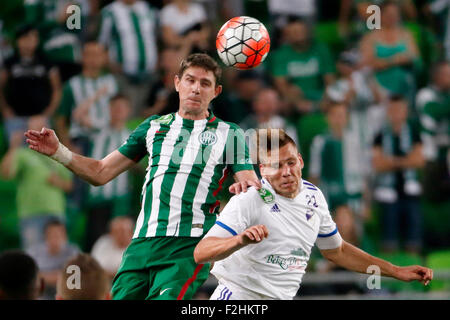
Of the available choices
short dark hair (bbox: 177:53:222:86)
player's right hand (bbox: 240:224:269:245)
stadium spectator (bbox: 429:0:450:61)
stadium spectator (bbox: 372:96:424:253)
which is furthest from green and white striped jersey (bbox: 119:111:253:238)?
stadium spectator (bbox: 429:0:450:61)

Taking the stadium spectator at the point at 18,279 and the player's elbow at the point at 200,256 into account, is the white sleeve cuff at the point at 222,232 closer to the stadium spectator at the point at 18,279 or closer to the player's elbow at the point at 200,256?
the player's elbow at the point at 200,256

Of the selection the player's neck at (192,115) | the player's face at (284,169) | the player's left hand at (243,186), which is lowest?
the player's left hand at (243,186)

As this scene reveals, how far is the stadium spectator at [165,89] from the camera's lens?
1078cm

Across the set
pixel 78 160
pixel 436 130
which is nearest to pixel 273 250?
pixel 78 160

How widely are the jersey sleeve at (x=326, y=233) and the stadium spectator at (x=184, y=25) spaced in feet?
19.6

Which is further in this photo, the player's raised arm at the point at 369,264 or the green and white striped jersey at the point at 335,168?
the green and white striped jersey at the point at 335,168

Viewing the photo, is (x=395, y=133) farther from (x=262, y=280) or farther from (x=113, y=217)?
(x=262, y=280)

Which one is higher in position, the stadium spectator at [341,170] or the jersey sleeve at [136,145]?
the jersey sleeve at [136,145]

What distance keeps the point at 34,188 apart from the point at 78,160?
428cm

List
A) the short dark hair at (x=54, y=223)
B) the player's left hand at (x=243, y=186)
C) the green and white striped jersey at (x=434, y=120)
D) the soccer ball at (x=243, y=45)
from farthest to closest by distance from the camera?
the green and white striped jersey at (x=434, y=120)
the short dark hair at (x=54, y=223)
the soccer ball at (x=243, y=45)
the player's left hand at (x=243, y=186)

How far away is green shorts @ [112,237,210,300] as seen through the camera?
586 centimetres

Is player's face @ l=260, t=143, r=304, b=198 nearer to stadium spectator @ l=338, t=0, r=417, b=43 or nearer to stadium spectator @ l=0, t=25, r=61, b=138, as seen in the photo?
stadium spectator @ l=0, t=25, r=61, b=138

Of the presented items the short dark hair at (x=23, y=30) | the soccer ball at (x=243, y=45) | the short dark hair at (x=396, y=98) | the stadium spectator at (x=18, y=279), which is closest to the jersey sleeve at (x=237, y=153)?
the soccer ball at (x=243, y=45)

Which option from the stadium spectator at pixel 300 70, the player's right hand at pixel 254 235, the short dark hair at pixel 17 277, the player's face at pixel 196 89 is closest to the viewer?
the short dark hair at pixel 17 277
